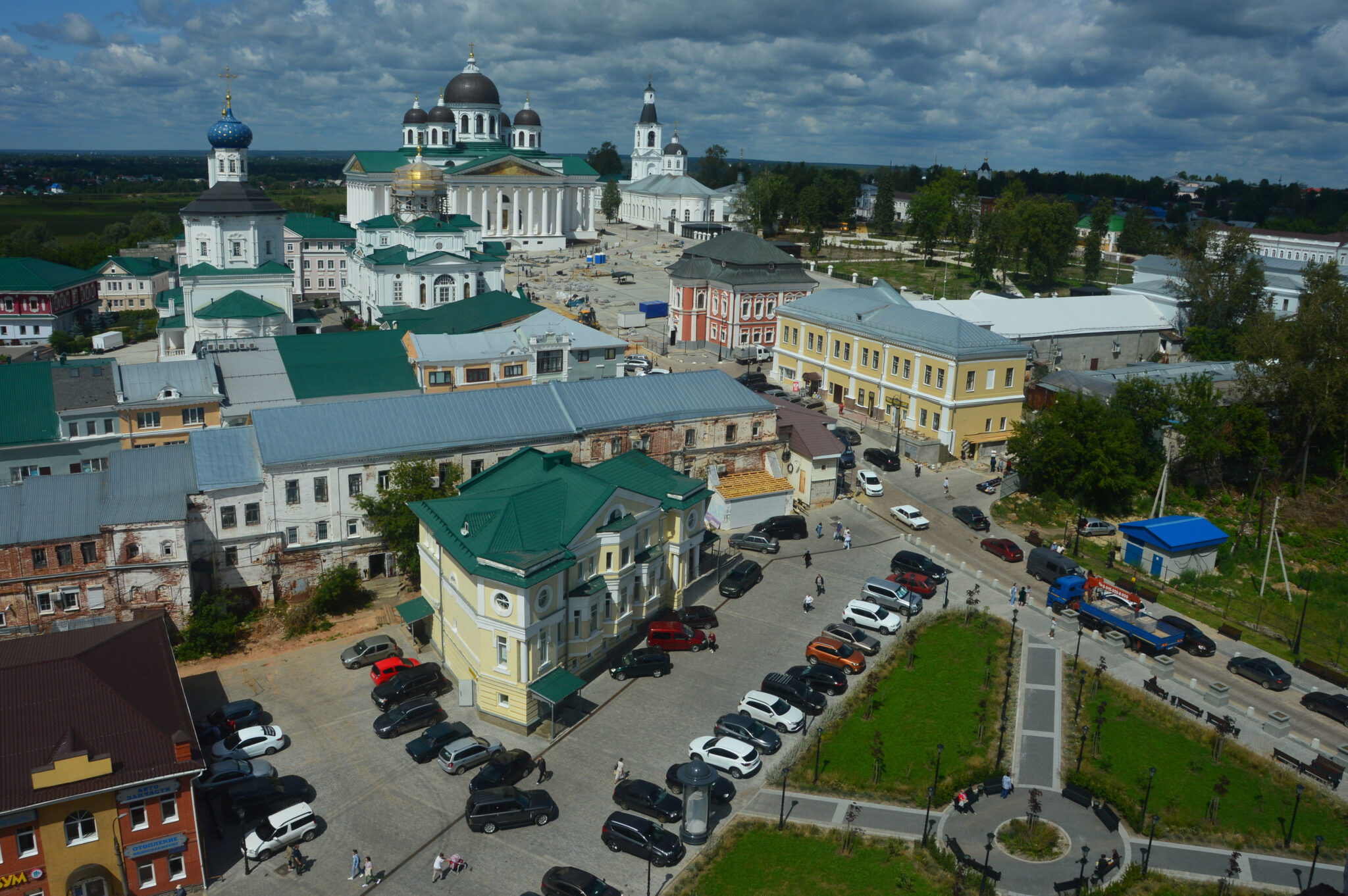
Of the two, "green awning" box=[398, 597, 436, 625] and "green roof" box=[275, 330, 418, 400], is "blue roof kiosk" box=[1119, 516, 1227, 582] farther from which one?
"green roof" box=[275, 330, 418, 400]

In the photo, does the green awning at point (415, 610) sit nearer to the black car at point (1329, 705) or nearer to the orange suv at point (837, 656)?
the orange suv at point (837, 656)

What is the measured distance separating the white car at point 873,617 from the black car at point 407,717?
1562 centimetres

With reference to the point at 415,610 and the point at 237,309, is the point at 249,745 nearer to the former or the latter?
the point at 415,610

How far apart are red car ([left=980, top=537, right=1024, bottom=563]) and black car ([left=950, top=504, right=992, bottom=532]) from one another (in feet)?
5.53

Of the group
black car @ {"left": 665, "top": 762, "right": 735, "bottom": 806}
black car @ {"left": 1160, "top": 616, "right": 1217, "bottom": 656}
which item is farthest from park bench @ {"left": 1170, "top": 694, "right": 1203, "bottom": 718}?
black car @ {"left": 665, "top": 762, "right": 735, "bottom": 806}

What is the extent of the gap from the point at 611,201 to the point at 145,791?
5574 inches

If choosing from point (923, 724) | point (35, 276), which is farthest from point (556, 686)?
point (35, 276)

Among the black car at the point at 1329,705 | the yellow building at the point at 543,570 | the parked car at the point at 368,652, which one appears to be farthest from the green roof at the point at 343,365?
the black car at the point at 1329,705

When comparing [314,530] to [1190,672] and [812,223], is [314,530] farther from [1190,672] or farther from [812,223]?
[812,223]

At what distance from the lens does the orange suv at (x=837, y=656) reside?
3453cm

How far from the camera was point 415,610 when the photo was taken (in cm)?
3612

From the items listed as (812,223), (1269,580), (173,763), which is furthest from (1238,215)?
(173,763)

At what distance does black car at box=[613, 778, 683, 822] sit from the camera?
1054 inches

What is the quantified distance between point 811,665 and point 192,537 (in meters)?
23.4
